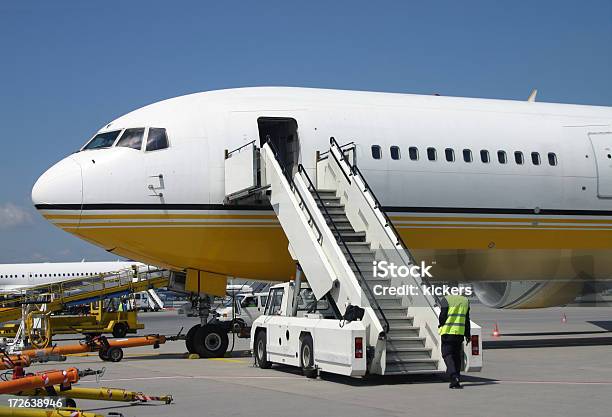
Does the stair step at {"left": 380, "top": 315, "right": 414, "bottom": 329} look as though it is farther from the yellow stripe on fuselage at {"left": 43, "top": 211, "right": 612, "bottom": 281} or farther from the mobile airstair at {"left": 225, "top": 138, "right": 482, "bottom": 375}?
the yellow stripe on fuselage at {"left": 43, "top": 211, "right": 612, "bottom": 281}

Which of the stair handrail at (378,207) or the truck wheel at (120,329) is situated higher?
the stair handrail at (378,207)

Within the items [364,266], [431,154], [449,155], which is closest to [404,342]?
[364,266]

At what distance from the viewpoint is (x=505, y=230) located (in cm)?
1977

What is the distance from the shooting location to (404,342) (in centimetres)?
1385

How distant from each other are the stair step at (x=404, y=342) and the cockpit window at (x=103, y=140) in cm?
786

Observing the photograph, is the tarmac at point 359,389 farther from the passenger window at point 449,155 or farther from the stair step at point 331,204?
the passenger window at point 449,155

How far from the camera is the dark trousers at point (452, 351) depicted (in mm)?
12805

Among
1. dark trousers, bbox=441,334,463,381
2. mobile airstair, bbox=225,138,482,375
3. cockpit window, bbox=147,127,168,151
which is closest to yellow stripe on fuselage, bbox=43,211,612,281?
mobile airstair, bbox=225,138,482,375

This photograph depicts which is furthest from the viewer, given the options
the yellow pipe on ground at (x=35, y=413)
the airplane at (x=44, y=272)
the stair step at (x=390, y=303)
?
the airplane at (x=44, y=272)

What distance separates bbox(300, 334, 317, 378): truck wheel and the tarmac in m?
0.14

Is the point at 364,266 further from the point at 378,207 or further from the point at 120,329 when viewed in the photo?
the point at 120,329

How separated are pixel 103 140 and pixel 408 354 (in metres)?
8.50

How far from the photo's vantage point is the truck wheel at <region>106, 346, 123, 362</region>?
18.5 metres

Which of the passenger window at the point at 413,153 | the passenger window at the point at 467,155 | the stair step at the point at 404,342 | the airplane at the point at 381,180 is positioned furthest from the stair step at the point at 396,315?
the passenger window at the point at 467,155
